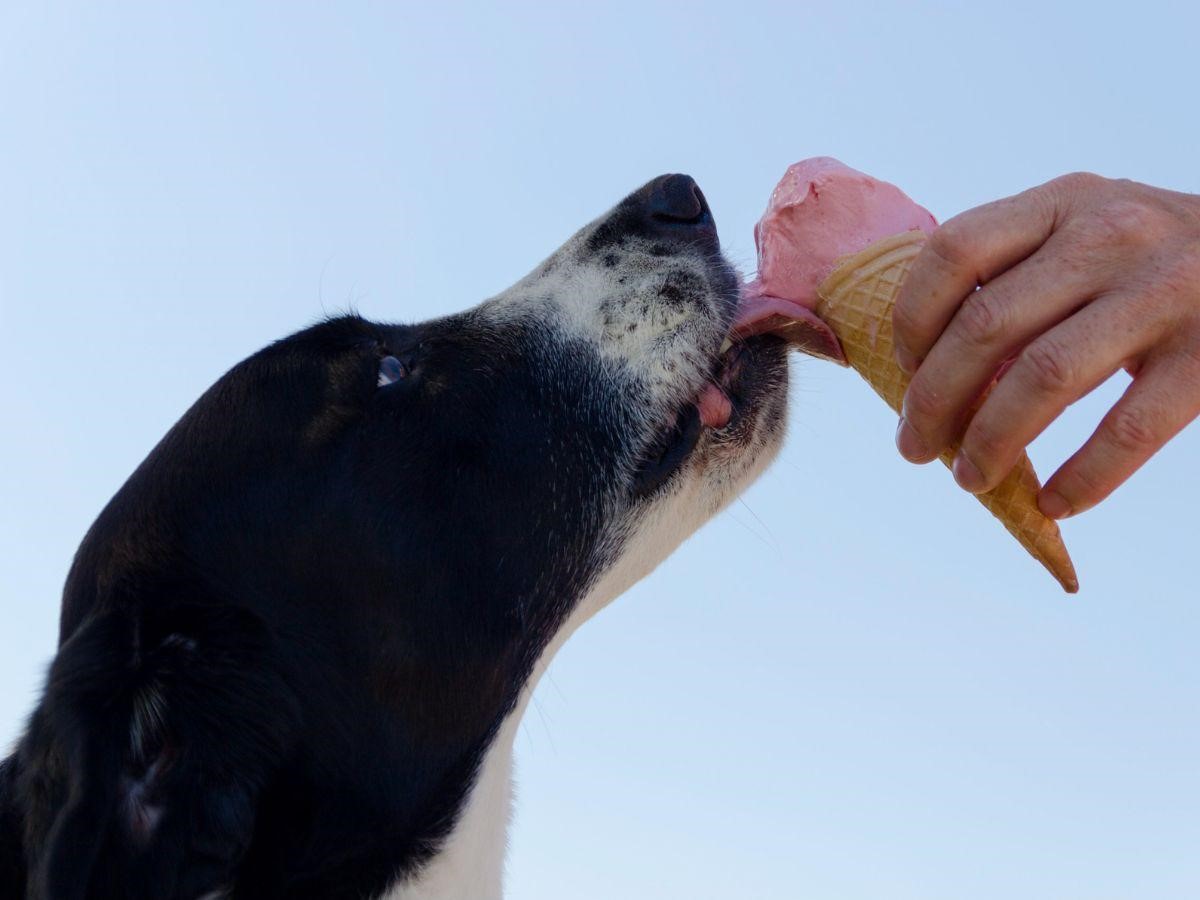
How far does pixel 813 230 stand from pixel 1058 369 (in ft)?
3.80

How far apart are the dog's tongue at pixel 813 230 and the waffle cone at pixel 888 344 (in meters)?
0.06

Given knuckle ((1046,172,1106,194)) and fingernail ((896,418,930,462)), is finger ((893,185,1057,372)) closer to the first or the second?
knuckle ((1046,172,1106,194))

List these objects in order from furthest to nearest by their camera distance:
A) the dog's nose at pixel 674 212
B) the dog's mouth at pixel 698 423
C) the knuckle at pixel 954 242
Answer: the dog's nose at pixel 674 212
the dog's mouth at pixel 698 423
the knuckle at pixel 954 242

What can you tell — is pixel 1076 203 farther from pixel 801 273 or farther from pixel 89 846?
pixel 89 846

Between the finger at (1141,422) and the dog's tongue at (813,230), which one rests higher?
the dog's tongue at (813,230)

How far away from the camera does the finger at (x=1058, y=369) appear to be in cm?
236

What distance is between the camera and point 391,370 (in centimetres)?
354

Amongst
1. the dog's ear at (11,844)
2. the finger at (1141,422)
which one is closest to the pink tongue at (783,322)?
the finger at (1141,422)

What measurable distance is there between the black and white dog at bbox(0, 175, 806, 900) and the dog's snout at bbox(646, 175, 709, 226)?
14 millimetres

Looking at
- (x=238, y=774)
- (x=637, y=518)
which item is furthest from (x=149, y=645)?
(x=637, y=518)

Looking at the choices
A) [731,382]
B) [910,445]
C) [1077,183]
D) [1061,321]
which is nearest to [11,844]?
[731,382]

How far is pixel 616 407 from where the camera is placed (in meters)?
3.47

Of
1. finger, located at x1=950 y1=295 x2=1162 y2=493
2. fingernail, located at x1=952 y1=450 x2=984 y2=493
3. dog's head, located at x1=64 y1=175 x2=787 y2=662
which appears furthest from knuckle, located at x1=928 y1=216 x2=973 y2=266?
dog's head, located at x1=64 y1=175 x2=787 y2=662

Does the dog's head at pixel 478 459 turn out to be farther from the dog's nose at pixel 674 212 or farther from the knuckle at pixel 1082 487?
the knuckle at pixel 1082 487
